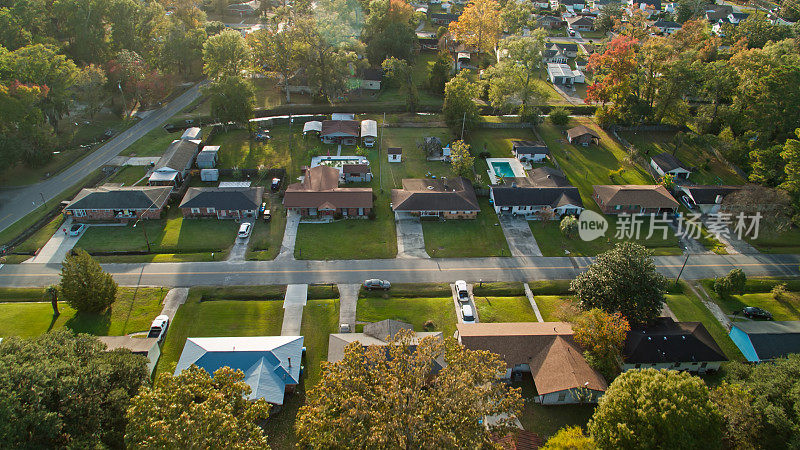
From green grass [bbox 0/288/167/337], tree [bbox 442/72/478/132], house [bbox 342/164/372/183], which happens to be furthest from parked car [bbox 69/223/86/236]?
tree [bbox 442/72/478/132]

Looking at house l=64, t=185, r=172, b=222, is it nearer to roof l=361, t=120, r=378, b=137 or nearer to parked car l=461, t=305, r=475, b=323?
roof l=361, t=120, r=378, b=137

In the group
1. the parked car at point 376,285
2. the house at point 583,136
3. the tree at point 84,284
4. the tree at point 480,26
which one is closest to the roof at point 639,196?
the house at point 583,136

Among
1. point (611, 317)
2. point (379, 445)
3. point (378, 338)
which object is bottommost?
point (378, 338)

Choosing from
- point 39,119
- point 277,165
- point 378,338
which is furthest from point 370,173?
point 39,119

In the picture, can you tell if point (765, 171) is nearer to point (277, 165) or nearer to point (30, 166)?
point (277, 165)

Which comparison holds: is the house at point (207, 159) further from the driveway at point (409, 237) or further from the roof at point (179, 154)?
the driveway at point (409, 237)

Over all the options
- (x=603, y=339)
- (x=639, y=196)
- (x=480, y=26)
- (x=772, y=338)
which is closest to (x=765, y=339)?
(x=772, y=338)
